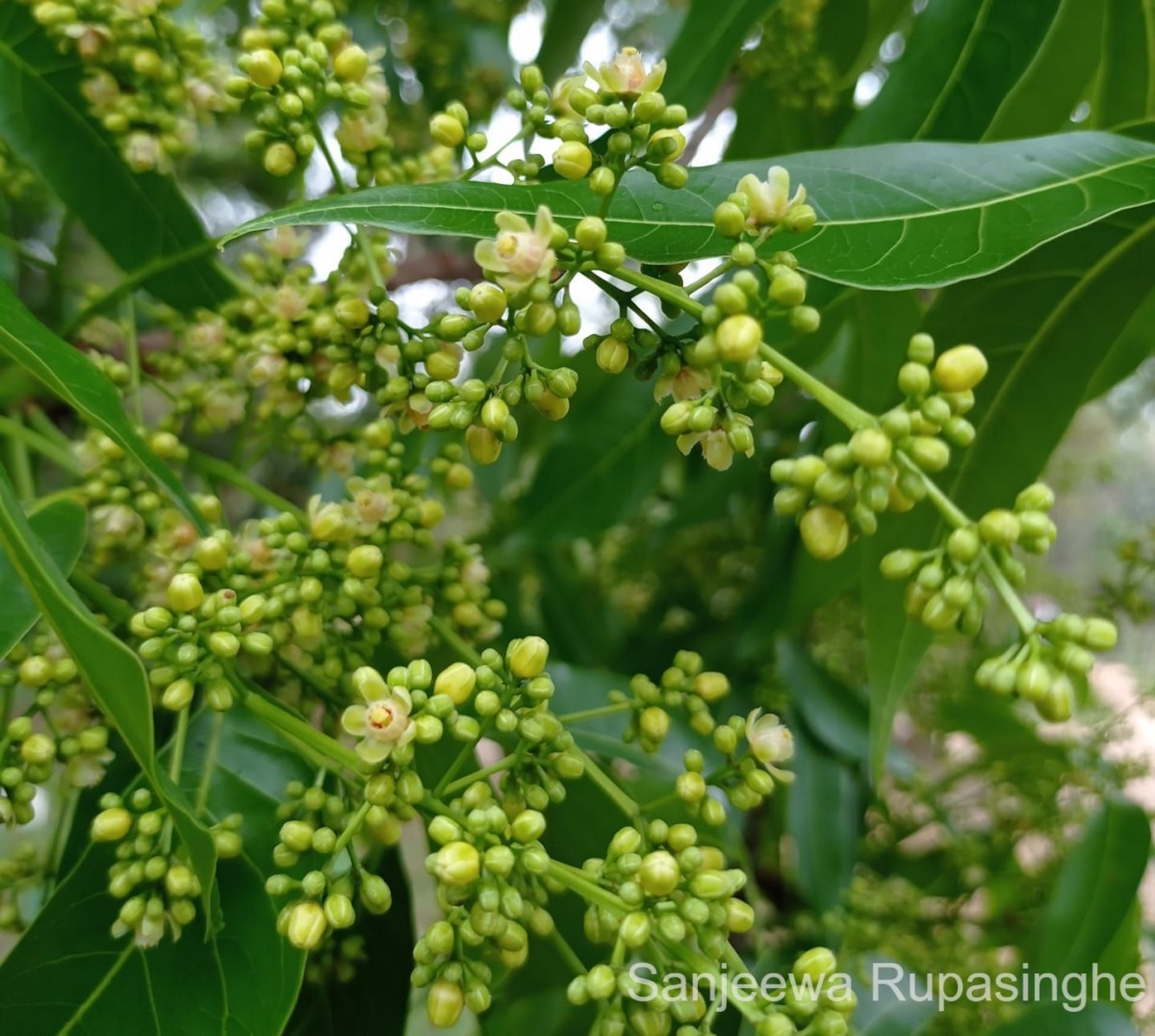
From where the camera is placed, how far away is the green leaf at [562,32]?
1.13 meters

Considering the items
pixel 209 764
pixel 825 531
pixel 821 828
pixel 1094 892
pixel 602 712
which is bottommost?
pixel 821 828

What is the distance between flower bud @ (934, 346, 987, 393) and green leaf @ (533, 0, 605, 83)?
0.88m

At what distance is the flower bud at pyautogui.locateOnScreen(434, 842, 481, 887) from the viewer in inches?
16.5

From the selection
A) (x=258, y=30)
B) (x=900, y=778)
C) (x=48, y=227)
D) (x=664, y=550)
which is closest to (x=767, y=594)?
(x=664, y=550)

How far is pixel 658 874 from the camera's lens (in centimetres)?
43

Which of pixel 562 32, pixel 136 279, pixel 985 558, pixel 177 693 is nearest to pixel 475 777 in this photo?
pixel 177 693

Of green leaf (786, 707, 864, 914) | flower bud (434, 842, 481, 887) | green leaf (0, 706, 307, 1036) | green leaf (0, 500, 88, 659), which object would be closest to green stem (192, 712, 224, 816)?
green leaf (0, 706, 307, 1036)

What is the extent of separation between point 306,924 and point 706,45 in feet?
2.47

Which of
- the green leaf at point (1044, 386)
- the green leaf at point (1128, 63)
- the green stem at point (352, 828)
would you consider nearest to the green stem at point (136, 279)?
the green stem at point (352, 828)

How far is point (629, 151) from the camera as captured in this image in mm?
466

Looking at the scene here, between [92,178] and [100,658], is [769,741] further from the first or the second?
[92,178]

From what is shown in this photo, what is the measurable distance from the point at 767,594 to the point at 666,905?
0.74 metres

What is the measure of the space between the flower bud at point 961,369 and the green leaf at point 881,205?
0.08 meters

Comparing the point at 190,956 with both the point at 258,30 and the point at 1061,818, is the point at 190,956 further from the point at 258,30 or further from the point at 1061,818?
the point at 1061,818
